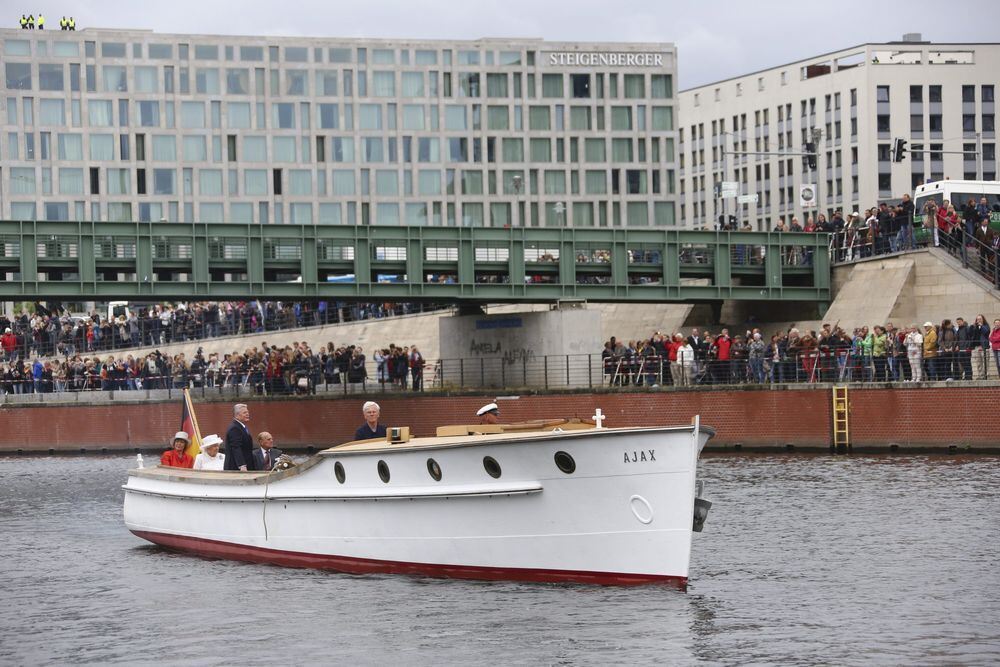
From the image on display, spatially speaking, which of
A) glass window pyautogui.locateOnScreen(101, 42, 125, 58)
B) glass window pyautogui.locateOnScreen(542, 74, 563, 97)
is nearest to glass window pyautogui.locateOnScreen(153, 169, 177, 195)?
glass window pyautogui.locateOnScreen(101, 42, 125, 58)

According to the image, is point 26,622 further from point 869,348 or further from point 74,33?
point 74,33

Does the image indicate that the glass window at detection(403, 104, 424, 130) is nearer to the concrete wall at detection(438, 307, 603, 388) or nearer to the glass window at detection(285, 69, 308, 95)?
the glass window at detection(285, 69, 308, 95)

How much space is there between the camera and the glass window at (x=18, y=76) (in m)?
97.6

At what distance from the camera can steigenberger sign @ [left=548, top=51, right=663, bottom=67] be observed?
105938mm

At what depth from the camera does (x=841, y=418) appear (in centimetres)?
4822

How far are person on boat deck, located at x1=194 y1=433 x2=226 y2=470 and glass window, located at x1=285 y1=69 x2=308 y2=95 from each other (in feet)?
242

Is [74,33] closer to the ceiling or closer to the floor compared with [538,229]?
closer to the ceiling

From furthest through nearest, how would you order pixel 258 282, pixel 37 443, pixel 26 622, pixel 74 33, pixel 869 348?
pixel 74 33 → pixel 37 443 → pixel 258 282 → pixel 869 348 → pixel 26 622

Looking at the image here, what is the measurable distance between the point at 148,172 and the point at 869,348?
61797mm

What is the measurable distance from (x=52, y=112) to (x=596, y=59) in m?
32.3

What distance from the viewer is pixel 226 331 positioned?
7938 cm

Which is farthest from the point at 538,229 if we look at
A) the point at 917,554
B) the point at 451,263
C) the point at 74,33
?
the point at 74,33

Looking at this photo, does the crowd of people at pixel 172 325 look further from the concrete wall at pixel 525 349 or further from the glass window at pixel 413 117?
the glass window at pixel 413 117

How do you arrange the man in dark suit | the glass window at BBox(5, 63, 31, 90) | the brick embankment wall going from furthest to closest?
1. the glass window at BBox(5, 63, 31, 90)
2. the brick embankment wall
3. the man in dark suit
